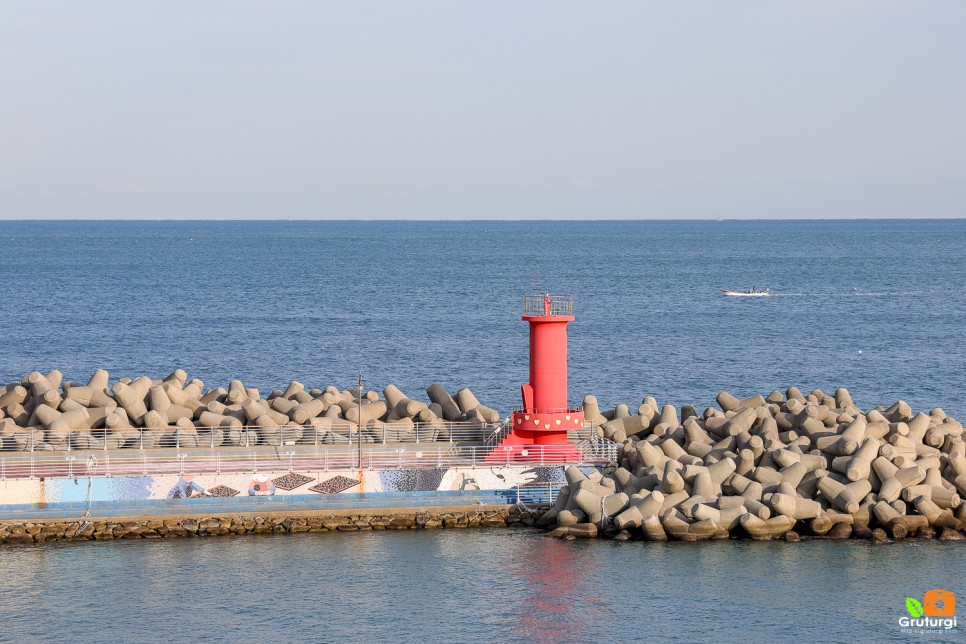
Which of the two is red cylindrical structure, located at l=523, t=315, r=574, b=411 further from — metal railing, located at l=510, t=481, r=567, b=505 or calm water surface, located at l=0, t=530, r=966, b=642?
calm water surface, located at l=0, t=530, r=966, b=642

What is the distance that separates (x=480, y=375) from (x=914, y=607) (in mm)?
32094

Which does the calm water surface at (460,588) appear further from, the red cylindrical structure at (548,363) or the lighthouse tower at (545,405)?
the red cylindrical structure at (548,363)

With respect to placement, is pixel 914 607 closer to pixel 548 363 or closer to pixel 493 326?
pixel 548 363

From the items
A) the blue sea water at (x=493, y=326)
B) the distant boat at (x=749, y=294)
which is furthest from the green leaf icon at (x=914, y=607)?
the distant boat at (x=749, y=294)

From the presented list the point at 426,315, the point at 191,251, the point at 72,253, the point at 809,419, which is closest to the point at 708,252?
the point at 191,251

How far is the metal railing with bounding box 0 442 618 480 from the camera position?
2927cm

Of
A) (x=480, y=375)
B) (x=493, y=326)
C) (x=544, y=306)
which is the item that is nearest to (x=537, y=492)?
(x=544, y=306)

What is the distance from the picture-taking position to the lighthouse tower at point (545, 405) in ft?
101

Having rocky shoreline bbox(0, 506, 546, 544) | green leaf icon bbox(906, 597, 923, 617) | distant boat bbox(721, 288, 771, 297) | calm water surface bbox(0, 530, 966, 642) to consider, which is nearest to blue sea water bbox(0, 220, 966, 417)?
distant boat bbox(721, 288, 771, 297)

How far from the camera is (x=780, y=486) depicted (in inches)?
1114

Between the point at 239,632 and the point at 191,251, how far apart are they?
530 ft

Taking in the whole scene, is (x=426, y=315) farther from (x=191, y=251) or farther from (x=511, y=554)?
(x=191, y=251)

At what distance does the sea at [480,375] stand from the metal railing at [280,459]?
2.01 meters

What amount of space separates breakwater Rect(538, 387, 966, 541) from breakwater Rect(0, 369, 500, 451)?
492 cm
